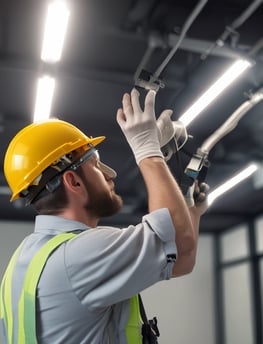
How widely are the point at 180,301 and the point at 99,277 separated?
24.7 ft

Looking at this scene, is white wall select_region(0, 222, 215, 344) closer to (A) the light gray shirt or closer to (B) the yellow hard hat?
(B) the yellow hard hat

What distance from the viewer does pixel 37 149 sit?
1299mm

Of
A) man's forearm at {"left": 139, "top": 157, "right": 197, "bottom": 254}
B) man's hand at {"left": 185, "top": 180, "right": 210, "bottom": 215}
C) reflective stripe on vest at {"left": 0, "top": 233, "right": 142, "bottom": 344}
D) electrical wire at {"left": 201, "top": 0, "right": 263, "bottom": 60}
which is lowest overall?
reflective stripe on vest at {"left": 0, "top": 233, "right": 142, "bottom": 344}

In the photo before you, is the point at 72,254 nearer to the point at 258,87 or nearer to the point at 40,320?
the point at 40,320

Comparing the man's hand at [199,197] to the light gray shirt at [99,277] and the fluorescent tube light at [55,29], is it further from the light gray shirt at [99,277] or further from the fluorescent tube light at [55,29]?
the fluorescent tube light at [55,29]

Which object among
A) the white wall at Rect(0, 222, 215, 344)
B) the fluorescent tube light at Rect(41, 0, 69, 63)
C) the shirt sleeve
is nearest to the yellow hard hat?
the shirt sleeve

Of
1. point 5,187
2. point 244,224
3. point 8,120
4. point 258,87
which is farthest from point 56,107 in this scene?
point 244,224

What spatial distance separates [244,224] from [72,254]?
7.26m

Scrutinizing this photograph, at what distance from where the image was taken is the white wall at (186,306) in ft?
26.4

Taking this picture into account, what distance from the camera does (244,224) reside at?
799 centimetres

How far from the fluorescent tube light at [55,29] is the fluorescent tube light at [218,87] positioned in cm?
87

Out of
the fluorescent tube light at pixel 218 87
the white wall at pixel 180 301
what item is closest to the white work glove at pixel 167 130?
the fluorescent tube light at pixel 218 87

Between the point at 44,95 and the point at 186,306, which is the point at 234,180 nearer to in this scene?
the point at 44,95

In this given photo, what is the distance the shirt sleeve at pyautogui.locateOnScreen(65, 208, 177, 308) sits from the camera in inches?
40.1
